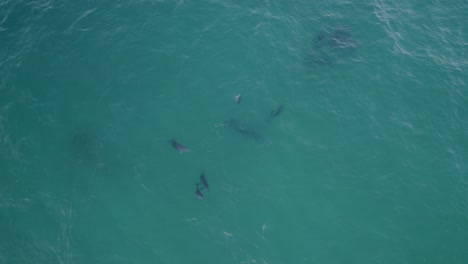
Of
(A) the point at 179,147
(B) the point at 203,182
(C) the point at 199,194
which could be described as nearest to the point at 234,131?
(A) the point at 179,147

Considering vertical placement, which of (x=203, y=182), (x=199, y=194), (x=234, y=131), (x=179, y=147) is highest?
(x=234, y=131)

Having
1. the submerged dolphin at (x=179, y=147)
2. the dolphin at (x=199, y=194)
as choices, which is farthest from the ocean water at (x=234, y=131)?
the dolphin at (x=199, y=194)

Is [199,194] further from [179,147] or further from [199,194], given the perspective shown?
[179,147]

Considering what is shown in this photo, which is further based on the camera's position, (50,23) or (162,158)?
(50,23)

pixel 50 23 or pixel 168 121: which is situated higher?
pixel 50 23

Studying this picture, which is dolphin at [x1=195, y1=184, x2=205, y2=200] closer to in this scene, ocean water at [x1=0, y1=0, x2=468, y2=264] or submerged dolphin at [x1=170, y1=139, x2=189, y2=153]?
ocean water at [x1=0, y1=0, x2=468, y2=264]

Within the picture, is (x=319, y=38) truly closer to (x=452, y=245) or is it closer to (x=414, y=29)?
(x=414, y=29)

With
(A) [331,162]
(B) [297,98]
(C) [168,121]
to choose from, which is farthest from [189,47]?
(A) [331,162]

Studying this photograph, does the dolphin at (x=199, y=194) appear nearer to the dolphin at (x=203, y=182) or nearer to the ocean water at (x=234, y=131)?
the ocean water at (x=234, y=131)
